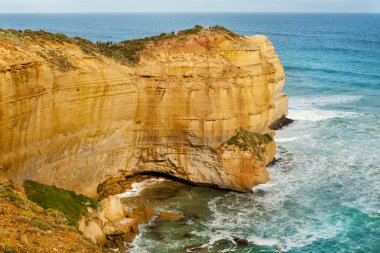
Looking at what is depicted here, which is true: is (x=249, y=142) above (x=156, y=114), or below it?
below

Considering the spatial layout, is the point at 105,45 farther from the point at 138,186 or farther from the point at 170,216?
the point at 170,216

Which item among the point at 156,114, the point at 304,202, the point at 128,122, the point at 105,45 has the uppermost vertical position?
the point at 105,45

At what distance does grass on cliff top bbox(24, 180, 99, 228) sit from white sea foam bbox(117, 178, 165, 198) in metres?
4.84

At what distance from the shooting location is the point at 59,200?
77.6ft

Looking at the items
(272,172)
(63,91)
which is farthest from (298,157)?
(63,91)

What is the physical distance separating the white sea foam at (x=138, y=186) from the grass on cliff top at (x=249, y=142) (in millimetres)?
5764

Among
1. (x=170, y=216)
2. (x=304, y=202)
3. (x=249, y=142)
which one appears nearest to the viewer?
(x=170, y=216)

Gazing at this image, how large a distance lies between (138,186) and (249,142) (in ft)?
27.1

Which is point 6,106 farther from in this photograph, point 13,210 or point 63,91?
point 13,210

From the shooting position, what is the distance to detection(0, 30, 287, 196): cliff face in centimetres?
2566

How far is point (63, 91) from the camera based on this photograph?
25688mm

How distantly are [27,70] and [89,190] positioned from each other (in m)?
8.82

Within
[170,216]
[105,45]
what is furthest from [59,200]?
[105,45]

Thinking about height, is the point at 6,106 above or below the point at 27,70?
below
